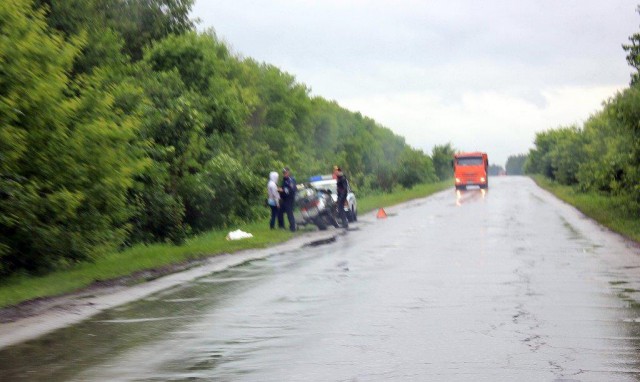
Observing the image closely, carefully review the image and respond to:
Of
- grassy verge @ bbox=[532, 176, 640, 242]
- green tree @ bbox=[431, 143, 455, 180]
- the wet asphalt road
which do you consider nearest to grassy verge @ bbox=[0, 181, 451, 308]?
the wet asphalt road

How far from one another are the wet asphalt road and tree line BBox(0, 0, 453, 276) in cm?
304

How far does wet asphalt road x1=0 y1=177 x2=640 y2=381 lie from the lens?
7906mm

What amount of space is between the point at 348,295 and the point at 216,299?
1.83 m

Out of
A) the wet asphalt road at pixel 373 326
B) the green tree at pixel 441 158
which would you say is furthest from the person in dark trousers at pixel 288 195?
the green tree at pixel 441 158

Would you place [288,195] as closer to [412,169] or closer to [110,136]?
[110,136]

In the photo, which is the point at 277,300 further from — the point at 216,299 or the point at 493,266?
the point at 493,266

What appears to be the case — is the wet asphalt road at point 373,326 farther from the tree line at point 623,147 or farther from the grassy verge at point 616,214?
the tree line at point 623,147

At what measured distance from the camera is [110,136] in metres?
17.4

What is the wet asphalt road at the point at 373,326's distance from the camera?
7906mm

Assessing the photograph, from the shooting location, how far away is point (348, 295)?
519 inches

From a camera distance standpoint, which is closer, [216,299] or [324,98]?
[216,299]

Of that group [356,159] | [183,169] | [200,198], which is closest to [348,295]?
[183,169]

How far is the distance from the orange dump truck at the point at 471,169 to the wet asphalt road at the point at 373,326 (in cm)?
5764

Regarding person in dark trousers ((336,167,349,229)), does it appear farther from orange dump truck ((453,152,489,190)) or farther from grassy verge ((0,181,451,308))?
orange dump truck ((453,152,489,190))
